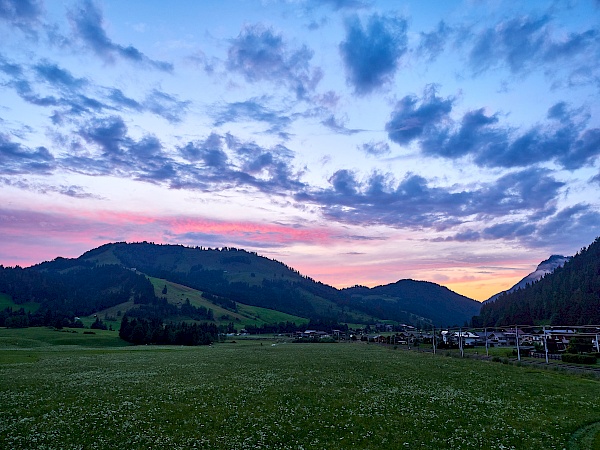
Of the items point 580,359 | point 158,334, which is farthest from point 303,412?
point 158,334

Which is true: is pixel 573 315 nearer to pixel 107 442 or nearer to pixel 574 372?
pixel 574 372

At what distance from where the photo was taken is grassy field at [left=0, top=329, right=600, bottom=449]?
18344 millimetres

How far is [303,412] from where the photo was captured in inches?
921

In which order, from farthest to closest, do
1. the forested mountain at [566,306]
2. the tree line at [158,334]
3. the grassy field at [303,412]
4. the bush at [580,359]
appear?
the forested mountain at [566,306] → the tree line at [158,334] → the bush at [580,359] → the grassy field at [303,412]

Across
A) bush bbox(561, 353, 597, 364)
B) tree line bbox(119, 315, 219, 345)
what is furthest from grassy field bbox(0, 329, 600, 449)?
tree line bbox(119, 315, 219, 345)

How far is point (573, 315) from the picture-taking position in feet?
480

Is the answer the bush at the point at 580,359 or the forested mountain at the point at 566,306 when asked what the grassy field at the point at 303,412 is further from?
the forested mountain at the point at 566,306

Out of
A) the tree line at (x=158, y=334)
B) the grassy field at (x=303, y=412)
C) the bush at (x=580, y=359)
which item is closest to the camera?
the grassy field at (x=303, y=412)

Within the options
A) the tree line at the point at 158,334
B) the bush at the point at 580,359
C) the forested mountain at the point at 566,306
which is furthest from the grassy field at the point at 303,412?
the forested mountain at the point at 566,306

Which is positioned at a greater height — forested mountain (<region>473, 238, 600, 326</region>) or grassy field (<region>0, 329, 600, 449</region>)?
forested mountain (<region>473, 238, 600, 326</region>)

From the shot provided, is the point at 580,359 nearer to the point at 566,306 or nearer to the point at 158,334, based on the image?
the point at 566,306

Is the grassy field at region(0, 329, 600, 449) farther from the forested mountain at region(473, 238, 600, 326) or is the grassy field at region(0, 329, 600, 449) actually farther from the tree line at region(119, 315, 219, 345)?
the forested mountain at region(473, 238, 600, 326)

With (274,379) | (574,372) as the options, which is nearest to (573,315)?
(574,372)

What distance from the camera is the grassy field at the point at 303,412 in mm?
18344
